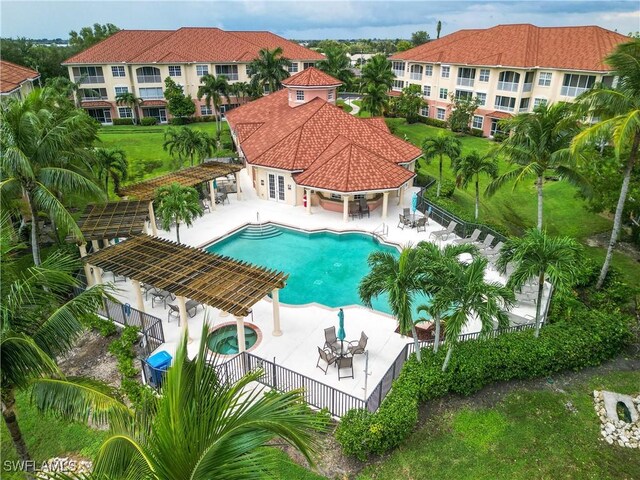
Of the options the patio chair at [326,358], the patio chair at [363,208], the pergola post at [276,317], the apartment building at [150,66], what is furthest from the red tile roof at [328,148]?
the apartment building at [150,66]

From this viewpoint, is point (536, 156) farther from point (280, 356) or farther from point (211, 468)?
point (211, 468)

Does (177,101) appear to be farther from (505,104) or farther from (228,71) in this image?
(505,104)

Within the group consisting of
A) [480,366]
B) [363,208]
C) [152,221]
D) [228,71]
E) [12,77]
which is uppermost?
[228,71]

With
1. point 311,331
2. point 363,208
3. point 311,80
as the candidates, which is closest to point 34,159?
point 311,331

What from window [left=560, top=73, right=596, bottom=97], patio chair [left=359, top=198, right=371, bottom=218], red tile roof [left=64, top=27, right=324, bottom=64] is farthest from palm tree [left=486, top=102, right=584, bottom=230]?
red tile roof [left=64, top=27, right=324, bottom=64]

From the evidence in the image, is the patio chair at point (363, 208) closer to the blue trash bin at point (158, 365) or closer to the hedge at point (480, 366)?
the hedge at point (480, 366)

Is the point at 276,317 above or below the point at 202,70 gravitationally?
below

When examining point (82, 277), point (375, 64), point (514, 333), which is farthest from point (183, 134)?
point (375, 64)
